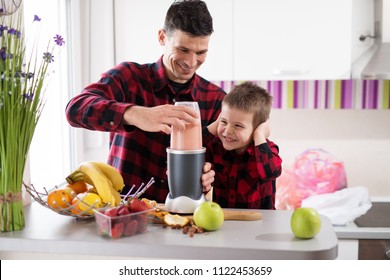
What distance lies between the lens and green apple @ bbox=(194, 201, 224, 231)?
1.17 m

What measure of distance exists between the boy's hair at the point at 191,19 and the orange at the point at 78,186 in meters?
0.51

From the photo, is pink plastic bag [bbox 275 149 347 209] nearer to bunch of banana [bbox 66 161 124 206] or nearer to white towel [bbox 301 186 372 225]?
white towel [bbox 301 186 372 225]

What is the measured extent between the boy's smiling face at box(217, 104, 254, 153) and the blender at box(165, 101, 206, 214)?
0.27 m

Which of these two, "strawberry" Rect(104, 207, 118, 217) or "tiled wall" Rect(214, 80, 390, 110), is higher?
"tiled wall" Rect(214, 80, 390, 110)

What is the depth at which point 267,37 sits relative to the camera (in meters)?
2.48

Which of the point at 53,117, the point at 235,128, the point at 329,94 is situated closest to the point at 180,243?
the point at 235,128

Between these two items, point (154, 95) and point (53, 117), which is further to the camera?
point (53, 117)

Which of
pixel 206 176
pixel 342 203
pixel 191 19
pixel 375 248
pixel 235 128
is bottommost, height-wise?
pixel 375 248

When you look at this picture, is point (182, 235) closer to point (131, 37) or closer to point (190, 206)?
point (190, 206)

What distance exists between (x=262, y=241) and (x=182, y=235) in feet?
0.56

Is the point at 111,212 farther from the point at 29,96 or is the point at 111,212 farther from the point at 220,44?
the point at 220,44

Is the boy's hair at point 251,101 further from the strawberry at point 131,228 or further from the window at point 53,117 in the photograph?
the window at point 53,117

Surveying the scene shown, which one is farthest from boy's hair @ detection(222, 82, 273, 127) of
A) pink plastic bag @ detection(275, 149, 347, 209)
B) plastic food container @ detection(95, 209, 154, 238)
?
pink plastic bag @ detection(275, 149, 347, 209)

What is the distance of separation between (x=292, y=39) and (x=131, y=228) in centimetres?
156
